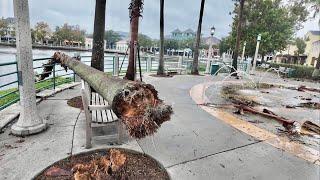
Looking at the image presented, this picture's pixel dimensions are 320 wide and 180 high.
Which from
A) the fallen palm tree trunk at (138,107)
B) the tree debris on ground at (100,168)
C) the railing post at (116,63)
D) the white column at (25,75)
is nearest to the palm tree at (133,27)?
the railing post at (116,63)

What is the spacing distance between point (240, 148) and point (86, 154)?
2645 mm

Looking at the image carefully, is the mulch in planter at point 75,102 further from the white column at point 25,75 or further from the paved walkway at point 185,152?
the white column at point 25,75

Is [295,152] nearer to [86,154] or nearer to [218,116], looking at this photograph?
[218,116]

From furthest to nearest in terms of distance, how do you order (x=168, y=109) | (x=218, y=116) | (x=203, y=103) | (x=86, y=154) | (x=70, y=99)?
(x=203, y=103), (x=70, y=99), (x=218, y=116), (x=86, y=154), (x=168, y=109)

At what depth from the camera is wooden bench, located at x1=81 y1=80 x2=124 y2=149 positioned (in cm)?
357

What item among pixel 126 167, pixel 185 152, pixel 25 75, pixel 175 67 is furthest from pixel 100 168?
pixel 175 67

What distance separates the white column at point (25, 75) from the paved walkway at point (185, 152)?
186 mm

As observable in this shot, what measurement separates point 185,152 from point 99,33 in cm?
428

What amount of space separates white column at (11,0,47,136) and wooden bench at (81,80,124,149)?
3.20 feet

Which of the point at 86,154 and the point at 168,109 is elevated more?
the point at 168,109

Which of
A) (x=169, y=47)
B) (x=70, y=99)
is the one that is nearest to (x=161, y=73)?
(x=70, y=99)

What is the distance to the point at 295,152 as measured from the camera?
14.0ft

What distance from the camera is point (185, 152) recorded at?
3947 millimetres

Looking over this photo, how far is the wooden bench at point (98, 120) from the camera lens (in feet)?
11.7
